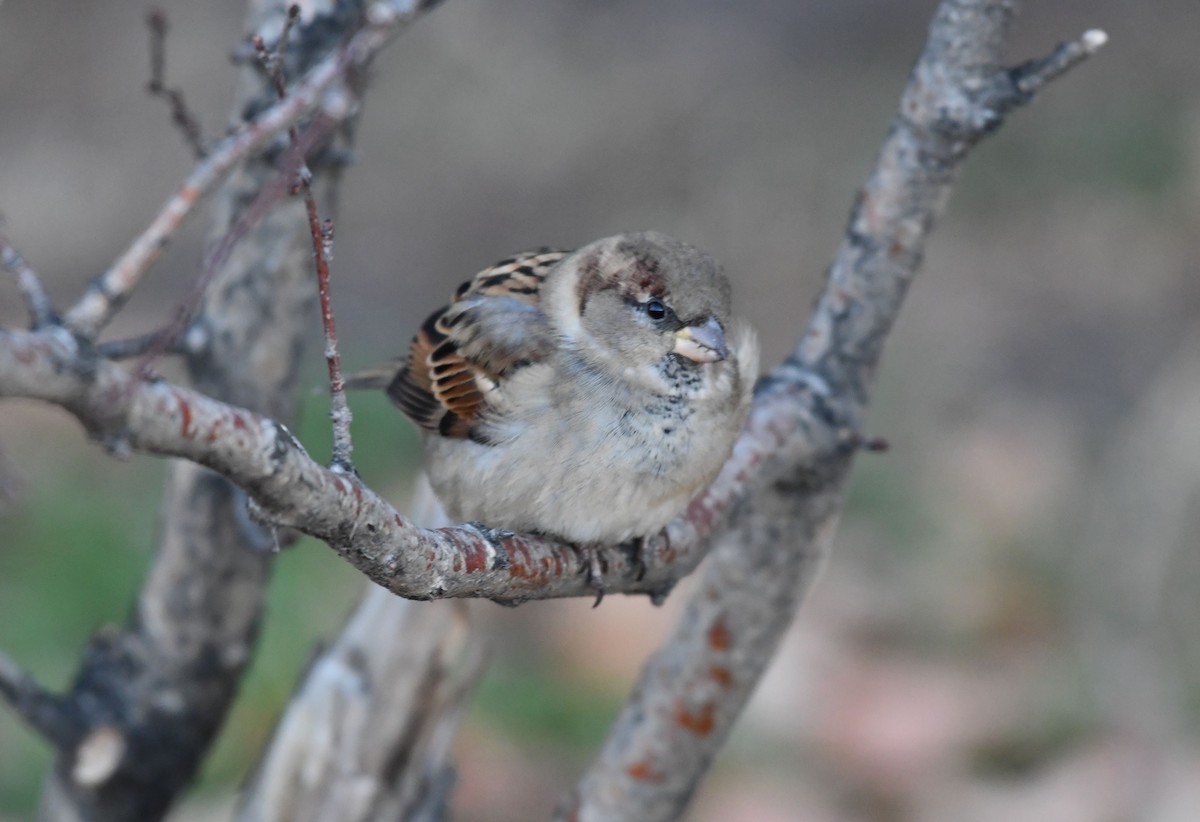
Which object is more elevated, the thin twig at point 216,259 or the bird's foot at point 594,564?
the bird's foot at point 594,564

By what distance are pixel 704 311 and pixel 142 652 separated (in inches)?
53.6

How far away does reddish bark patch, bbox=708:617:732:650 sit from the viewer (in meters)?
2.88

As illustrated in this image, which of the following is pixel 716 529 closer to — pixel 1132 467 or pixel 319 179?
pixel 319 179

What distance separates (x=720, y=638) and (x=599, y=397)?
62 centimetres

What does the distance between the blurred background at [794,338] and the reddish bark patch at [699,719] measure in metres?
1.31

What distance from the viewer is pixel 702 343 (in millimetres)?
2572

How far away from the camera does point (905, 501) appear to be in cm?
530

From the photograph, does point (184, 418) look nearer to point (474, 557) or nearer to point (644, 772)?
point (474, 557)

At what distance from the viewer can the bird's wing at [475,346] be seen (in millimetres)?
2719

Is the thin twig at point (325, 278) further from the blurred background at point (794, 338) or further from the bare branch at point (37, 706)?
the blurred background at point (794, 338)

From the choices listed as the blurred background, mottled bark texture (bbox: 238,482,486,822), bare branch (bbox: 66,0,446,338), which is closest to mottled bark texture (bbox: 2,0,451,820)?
mottled bark texture (bbox: 238,482,486,822)

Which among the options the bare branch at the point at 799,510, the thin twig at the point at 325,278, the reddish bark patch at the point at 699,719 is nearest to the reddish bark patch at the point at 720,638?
the bare branch at the point at 799,510

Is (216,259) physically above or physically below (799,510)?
below

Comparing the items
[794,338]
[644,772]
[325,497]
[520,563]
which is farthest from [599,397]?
[794,338]
